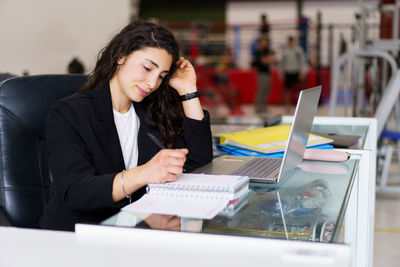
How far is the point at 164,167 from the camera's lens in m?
1.21

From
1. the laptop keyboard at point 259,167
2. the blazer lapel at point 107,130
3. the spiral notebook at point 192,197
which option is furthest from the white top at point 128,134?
the spiral notebook at point 192,197

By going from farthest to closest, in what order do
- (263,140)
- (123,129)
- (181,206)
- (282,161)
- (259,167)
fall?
(263,140)
(123,129)
(259,167)
(282,161)
(181,206)

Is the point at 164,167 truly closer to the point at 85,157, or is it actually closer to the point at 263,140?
the point at 85,157

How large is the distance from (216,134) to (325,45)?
11.8 m

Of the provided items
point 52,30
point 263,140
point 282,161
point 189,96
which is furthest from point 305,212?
point 52,30

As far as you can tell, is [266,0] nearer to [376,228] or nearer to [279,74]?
[279,74]

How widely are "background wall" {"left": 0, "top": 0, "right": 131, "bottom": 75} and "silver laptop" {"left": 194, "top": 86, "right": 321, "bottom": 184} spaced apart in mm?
3271

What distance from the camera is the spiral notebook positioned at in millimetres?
1047

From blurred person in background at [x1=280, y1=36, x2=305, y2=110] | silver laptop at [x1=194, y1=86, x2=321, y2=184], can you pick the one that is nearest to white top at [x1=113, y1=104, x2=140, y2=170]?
silver laptop at [x1=194, y1=86, x2=321, y2=184]

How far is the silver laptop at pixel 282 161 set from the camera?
1.33 m

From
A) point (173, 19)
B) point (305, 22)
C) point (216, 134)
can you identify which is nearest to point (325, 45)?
point (305, 22)

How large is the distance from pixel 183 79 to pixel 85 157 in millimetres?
602

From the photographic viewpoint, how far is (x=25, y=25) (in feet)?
17.6

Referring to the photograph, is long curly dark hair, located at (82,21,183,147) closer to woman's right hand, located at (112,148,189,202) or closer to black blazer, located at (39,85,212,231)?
black blazer, located at (39,85,212,231)
